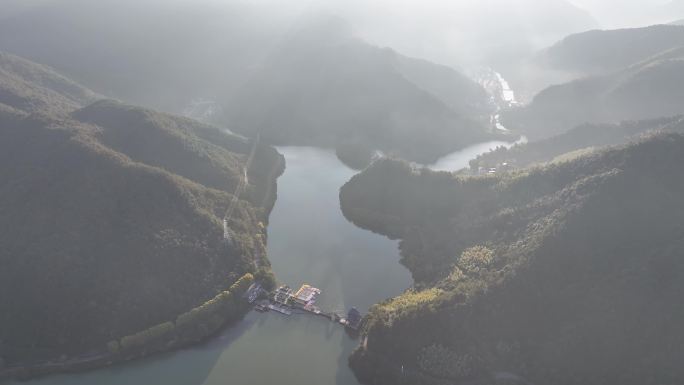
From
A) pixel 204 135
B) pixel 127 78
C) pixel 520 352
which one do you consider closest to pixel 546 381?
pixel 520 352

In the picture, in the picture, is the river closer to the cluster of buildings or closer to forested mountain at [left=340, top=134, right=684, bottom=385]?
the cluster of buildings

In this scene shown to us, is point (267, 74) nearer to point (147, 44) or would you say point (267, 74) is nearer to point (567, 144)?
point (147, 44)

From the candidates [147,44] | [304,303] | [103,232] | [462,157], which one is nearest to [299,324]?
[304,303]

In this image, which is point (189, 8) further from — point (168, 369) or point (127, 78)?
point (168, 369)

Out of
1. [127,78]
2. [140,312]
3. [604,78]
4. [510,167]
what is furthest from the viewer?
[127,78]

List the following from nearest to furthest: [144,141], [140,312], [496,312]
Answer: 1. [496,312]
2. [140,312]
3. [144,141]

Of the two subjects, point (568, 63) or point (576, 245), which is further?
point (568, 63)

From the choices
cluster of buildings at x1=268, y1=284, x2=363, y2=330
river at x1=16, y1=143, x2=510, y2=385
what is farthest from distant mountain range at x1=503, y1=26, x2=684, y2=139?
cluster of buildings at x1=268, y1=284, x2=363, y2=330
